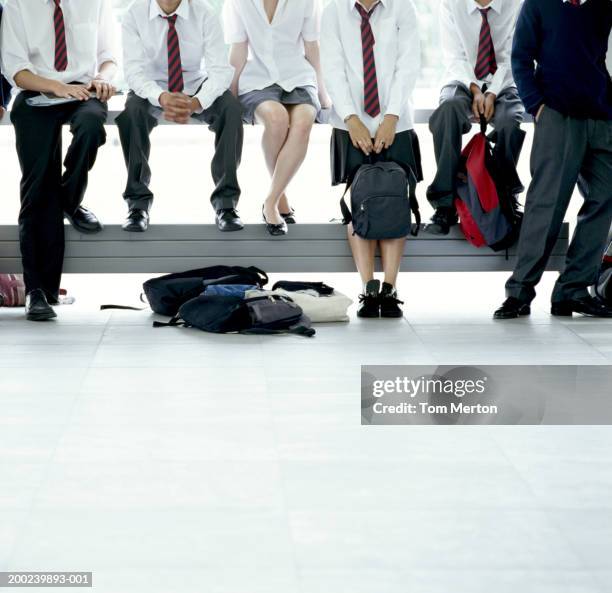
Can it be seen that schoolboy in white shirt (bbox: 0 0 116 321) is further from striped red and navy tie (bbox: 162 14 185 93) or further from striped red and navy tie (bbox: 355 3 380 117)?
striped red and navy tie (bbox: 355 3 380 117)

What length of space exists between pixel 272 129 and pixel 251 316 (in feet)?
3.41

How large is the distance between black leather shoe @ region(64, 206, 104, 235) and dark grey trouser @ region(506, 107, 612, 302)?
199 centimetres

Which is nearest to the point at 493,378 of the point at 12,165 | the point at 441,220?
the point at 441,220

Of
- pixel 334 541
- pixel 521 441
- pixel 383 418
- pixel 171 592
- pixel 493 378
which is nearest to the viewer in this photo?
pixel 171 592

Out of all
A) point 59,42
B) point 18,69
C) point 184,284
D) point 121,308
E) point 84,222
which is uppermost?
point 59,42

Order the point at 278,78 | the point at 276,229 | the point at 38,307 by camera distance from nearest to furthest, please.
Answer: the point at 38,307, the point at 276,229, the point at 278,78

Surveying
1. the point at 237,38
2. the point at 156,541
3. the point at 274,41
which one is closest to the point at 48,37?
the point at 237,38

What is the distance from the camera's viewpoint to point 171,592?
2.15m

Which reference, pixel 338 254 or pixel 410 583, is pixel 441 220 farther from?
pixel 410 583

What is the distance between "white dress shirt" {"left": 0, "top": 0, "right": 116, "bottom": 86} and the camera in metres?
5.36

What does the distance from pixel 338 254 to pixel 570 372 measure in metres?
1.72

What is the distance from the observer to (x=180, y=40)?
557cm

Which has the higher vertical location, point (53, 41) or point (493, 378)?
point (53, 41)

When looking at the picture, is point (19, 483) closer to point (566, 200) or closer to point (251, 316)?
point (251, 316)
